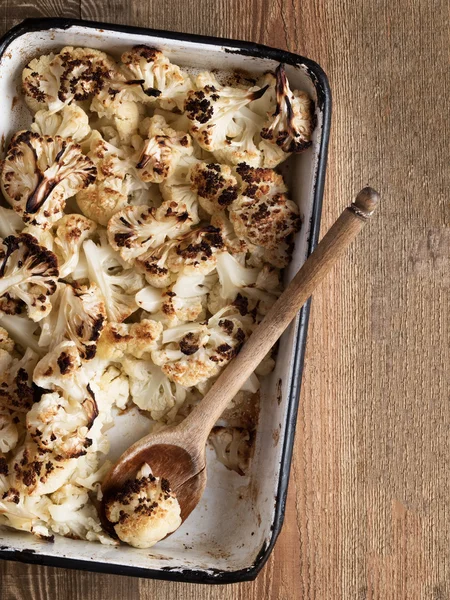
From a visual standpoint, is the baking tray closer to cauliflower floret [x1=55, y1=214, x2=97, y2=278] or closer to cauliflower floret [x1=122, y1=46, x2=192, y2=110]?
cauliflower floret [x1=122, y1=46, x2=192, y2=110]

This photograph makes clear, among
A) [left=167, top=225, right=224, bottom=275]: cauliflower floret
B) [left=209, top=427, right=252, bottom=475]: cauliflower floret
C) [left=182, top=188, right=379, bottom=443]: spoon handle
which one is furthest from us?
[left=209, top=427, right=252, bottom=475]: cauliflower floret

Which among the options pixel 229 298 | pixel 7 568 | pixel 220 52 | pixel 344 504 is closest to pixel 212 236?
pixel 229 298

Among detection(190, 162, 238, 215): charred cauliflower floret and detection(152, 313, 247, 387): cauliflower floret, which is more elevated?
detection(190, 162, 238, 215): charred cauliflower floret

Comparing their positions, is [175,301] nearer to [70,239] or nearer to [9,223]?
[70,239]

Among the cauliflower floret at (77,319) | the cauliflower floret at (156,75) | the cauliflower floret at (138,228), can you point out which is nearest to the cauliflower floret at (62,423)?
the cauliflower floret at (77,319)

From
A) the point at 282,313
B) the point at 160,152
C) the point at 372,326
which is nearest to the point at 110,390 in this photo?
the point at 282,313

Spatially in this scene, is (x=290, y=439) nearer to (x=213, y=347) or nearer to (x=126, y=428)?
(x=213, y=347)

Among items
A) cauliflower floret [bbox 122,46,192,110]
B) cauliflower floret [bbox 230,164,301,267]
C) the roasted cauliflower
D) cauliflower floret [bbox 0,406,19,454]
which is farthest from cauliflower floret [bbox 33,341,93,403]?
cauliflower floret [bbox 122,46,192,110]
